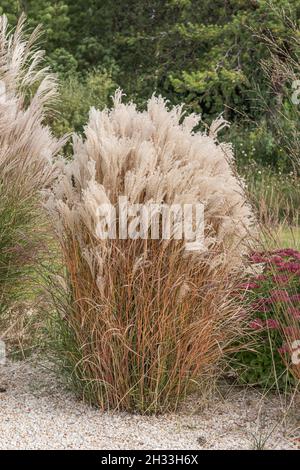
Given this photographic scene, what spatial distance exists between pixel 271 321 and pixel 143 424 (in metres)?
0.88

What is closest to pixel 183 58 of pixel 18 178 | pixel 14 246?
pixel 18 178

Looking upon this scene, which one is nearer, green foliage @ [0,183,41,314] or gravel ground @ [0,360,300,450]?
gravel ground @ [0,360,300,450]

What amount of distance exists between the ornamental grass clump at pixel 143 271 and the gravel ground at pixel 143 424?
121 millimetres

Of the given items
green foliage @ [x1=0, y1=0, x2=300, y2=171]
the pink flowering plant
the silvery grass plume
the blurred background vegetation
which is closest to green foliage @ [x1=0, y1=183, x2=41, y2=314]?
the silvery grass plume

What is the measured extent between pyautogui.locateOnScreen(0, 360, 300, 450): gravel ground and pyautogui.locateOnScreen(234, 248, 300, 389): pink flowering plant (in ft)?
0.45

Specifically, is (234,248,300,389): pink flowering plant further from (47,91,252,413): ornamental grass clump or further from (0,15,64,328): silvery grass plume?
(0,15,64,328): silvery grass plume

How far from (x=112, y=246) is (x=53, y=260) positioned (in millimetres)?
1601

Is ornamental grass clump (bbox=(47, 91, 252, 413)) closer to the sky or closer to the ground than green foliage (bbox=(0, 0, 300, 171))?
closer to the ground

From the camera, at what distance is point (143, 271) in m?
3.90

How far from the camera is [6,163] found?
5.43 meters

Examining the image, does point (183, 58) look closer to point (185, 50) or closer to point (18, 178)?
point (185, 50)

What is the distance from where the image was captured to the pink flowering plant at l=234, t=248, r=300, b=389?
4164 millimetres

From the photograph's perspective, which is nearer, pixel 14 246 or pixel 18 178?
pixel 14 246

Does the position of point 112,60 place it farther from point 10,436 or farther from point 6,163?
point 10,436
